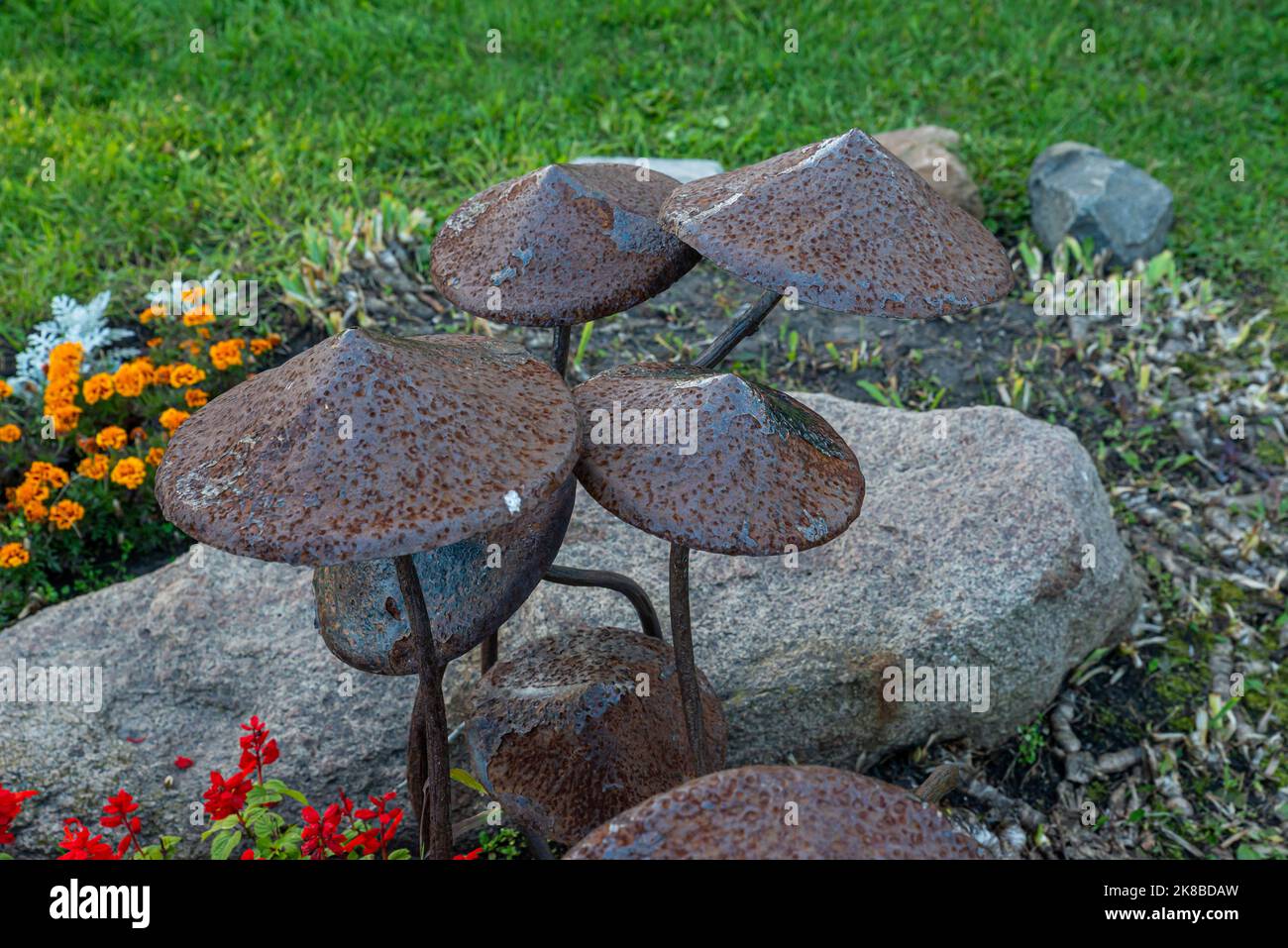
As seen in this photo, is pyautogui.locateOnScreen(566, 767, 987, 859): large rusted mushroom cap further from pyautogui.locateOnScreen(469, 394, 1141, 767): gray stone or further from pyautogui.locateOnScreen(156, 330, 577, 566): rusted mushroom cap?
pyautogui.locateOnScreen(469, 394, 1141, 767): gray stone

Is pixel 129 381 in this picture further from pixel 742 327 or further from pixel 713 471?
pixel 713 471

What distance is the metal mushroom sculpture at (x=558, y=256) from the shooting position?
5.75 feet

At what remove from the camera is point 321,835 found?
79.1 inches

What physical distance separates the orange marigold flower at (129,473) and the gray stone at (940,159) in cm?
330

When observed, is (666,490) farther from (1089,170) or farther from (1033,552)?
(1089,170)

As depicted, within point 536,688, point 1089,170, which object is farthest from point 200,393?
point 1089,170

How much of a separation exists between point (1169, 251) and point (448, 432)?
4.46 metres

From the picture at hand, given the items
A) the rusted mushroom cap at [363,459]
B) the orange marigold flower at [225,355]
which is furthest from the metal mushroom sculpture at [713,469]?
the orange marigold flower at [225,355]

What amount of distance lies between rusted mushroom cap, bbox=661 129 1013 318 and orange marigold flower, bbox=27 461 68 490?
268 centimetres

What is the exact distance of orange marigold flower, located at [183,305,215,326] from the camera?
394cm

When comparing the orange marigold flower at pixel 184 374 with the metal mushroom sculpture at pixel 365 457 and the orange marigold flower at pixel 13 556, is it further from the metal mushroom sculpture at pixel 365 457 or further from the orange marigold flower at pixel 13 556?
the metal mushroom sculpture at pixel 365 457

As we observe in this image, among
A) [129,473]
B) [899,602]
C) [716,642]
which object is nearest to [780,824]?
[716,642]

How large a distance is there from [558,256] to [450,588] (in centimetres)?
56

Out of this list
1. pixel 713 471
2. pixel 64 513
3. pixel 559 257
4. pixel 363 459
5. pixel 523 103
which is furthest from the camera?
pixel 523 103
